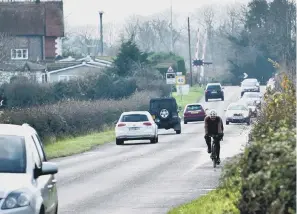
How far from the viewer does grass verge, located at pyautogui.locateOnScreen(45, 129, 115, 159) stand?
4524 centimetres

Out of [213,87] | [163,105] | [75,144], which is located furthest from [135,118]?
[213,87]

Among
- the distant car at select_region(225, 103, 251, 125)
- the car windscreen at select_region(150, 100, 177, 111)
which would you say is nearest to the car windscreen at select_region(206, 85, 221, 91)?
the distant car at select_region(225, 103, 251, 125)

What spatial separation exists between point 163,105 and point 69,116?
17.3ft

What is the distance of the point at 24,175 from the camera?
47.2 feet

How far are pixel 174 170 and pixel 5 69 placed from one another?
7299 centimetres

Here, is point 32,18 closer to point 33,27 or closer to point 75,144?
point 33,27

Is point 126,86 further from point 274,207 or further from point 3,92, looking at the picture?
point 274,207

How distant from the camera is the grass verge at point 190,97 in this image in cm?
11132

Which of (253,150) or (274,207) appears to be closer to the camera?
(274,207)

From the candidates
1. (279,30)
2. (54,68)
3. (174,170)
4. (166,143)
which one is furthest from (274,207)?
(279,30)

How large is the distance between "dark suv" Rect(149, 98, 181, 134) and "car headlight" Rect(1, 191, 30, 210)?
49376mm

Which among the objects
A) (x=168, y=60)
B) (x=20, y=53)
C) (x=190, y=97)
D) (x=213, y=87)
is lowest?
(x=190, y=97)

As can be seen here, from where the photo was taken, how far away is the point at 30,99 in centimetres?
8812

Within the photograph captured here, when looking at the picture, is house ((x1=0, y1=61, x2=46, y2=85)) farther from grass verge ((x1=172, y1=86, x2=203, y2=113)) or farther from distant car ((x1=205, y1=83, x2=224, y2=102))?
distant car ((x1=205, y1=83, x2=224, y2=102))
